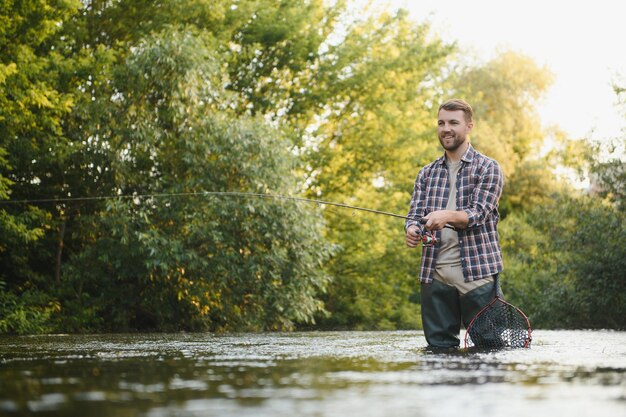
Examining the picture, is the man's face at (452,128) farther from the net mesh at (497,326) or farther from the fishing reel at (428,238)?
the net mesh at (497,326)

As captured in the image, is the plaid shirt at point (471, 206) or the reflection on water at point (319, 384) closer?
the reflection on water at point (319, 384)

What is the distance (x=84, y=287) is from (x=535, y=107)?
27.7 metres

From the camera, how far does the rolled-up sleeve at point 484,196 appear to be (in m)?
6.65

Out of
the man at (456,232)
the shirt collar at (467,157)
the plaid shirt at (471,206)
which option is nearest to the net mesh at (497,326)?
the man at (456,232)

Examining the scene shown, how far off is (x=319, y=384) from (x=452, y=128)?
129 inches

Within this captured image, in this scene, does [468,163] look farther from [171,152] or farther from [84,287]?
[84,287]

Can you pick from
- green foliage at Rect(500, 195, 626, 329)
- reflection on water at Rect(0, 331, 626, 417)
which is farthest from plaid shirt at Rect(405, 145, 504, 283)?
green foliage at Rect(500, 195, 626, 329)

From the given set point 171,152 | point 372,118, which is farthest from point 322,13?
point 171,152

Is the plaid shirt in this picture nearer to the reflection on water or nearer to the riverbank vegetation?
the reflection on water

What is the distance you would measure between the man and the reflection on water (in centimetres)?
66

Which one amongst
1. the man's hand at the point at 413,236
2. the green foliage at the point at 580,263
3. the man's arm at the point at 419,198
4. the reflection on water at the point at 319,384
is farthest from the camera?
the green foliage at the point at 580,263

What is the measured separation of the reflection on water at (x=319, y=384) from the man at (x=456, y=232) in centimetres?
66

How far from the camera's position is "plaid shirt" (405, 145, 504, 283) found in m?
6.66

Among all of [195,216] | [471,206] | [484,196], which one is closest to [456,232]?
[471,206]
